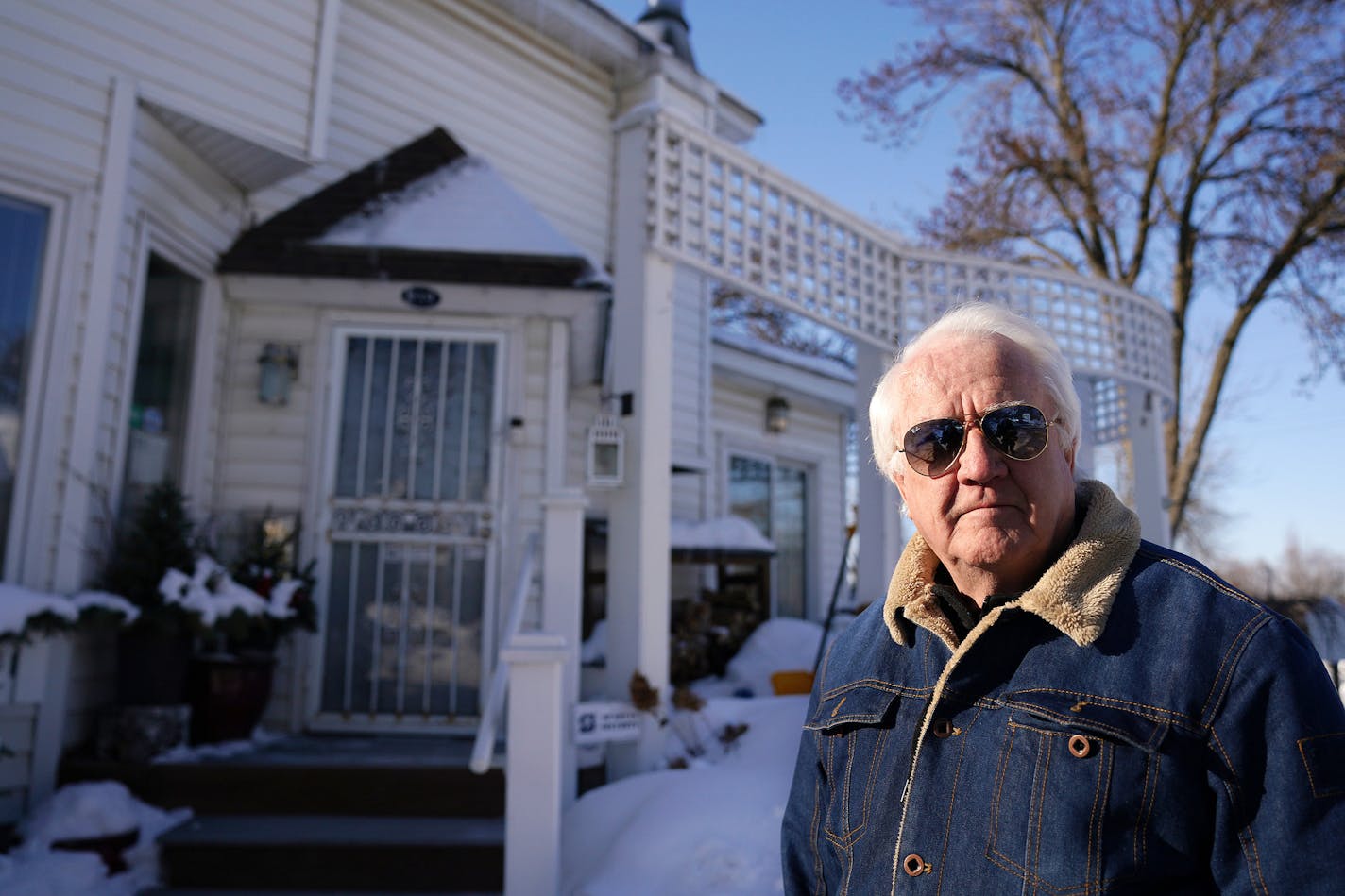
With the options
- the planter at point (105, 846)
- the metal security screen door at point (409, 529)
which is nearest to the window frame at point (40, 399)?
the planter at point (105, 846)

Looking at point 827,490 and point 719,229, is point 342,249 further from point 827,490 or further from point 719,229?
point 827,490

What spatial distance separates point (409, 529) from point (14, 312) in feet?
7.29

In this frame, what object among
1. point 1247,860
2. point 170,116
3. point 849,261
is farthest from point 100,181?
point 1247,860

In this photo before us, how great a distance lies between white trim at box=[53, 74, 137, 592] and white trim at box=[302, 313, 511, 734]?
1235mm

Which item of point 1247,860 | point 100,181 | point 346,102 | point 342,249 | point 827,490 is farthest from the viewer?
point 827,490

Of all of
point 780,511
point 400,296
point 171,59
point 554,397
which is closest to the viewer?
point 171,59

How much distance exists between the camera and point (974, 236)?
12.5m

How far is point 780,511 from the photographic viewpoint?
10.5 meters

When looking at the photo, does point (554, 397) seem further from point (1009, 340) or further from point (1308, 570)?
point (1308, 570)

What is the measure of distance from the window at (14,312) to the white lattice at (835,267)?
9.36ft

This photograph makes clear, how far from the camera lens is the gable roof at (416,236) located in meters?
5.41

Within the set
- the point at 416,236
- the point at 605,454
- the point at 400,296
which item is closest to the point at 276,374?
the point at 400,296

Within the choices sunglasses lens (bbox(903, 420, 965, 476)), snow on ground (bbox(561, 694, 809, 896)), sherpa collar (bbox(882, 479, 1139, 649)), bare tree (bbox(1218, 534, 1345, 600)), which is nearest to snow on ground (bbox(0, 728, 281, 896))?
snow on ground (bbox(561, 694, 809, 896))

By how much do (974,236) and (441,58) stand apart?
26.1ft
